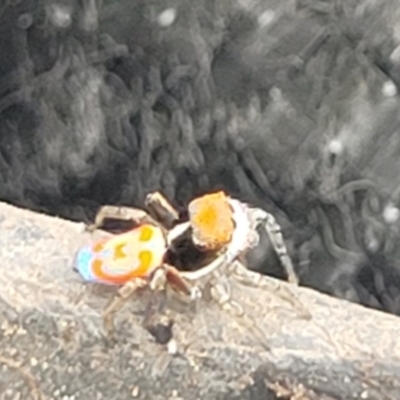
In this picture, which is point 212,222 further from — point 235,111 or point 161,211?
point 235,111

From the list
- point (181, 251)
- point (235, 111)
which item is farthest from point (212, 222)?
point (235, 111)

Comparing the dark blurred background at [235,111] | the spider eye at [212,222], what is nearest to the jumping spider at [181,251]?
the spider eye at [212,222]

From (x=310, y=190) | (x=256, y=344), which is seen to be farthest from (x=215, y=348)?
(x=310, y=190)

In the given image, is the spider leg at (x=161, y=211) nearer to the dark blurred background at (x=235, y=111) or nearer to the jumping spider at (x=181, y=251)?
the jumping spider at (x=181, y=251)

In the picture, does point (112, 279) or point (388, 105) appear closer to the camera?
point (112, 279)

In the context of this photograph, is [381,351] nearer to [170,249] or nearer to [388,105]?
[170,249]

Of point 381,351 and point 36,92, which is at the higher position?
point 381,351
